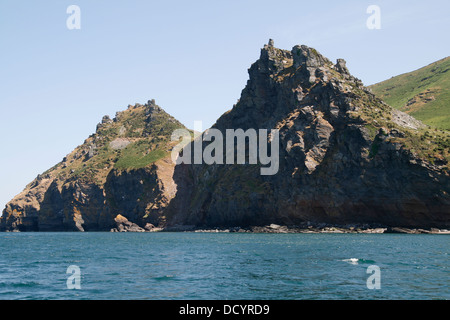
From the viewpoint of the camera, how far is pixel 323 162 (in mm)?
145000

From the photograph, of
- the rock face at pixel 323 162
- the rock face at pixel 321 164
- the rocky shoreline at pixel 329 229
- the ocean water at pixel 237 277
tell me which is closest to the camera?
the ocean water at pixel 237 277

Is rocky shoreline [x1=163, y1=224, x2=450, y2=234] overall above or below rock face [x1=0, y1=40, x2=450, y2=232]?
below

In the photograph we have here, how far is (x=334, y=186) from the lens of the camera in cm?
13700

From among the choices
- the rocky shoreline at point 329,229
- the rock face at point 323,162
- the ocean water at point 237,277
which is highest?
the rock face at point 323,162

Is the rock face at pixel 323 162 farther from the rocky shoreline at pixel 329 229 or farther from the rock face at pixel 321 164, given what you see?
the rocky shoreline at pixel 329 229

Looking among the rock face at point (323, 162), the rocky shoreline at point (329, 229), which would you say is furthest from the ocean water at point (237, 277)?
the rock face at point (323, 162)

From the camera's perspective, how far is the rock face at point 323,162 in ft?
405

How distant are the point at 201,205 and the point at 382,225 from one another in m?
75.1

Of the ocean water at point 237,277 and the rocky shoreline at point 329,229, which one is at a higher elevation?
the ocean water at point 237,277

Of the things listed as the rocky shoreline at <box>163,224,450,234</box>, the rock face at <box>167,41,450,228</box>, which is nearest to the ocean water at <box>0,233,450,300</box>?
the rocky shoreline at <box>163,224,450,234</box>

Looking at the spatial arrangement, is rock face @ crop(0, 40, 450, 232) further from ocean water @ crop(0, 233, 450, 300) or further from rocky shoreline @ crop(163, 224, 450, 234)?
ocean water @ crop(0, 233, 450, 300)

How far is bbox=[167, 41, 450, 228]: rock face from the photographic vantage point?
124 meters

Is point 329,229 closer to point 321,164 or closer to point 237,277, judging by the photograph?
point 321,164
